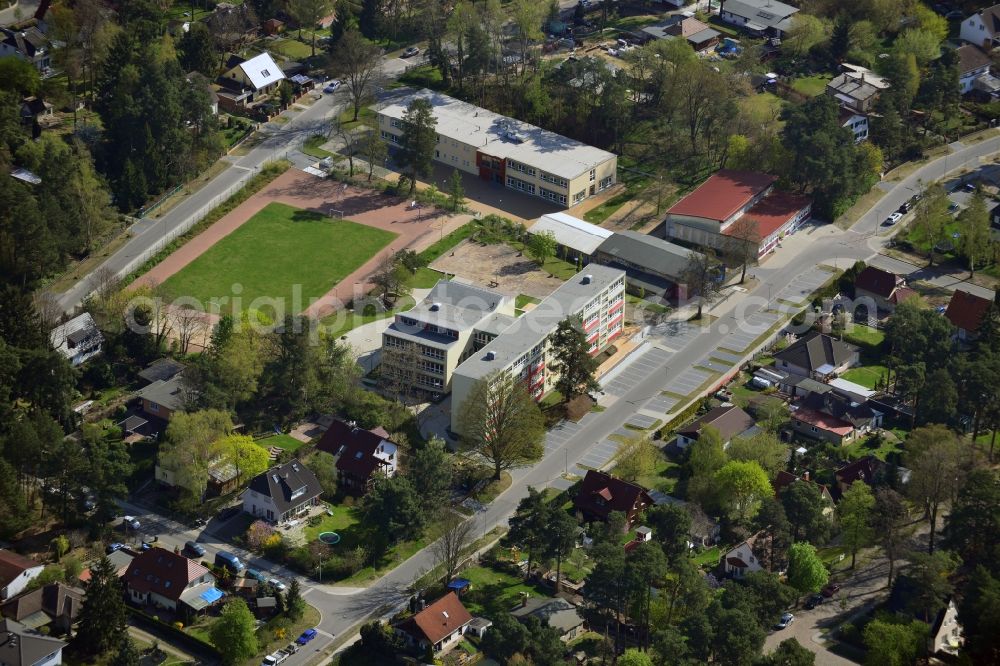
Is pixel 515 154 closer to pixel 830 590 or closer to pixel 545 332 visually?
pixel 545 332

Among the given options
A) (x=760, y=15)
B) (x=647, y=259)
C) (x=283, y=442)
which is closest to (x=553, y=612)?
(x=283, y=442)

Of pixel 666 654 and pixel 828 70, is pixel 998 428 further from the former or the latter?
pixel 828 70

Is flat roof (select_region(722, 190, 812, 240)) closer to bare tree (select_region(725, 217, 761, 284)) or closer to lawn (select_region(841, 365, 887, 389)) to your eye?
bare tree (select_region(725, 217, 761, 284))

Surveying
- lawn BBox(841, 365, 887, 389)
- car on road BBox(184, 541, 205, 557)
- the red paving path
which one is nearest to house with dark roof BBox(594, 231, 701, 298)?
the red paving path

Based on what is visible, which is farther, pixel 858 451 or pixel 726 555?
pixel 858 451

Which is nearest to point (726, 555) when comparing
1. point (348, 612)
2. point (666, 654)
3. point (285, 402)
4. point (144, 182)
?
point (666, 654)

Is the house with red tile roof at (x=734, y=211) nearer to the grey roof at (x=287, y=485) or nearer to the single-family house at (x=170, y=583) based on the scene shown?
the grey roof at (x=287, y=485)
